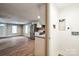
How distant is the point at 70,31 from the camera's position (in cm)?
147

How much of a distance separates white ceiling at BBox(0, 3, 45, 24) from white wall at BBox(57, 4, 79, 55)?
0.43 meters

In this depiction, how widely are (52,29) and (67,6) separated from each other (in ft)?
1.43

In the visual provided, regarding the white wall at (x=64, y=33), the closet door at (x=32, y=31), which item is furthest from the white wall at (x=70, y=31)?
the closet door at (x=32, y=31)

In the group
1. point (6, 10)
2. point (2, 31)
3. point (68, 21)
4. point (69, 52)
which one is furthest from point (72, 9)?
point (2, 31)

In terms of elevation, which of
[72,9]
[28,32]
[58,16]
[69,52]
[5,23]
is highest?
[72,9]

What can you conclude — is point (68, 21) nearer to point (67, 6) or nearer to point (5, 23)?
point (67, 6)

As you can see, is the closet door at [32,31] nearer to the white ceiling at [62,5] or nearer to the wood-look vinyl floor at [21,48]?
the wood-look vinyl floor at [21,48]

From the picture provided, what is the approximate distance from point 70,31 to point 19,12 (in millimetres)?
859

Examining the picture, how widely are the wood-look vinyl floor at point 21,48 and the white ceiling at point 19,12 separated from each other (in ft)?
1.00

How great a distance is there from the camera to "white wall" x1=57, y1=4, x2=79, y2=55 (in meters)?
1.46

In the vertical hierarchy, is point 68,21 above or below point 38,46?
above

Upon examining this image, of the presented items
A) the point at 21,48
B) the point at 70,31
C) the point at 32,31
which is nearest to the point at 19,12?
the point at 32,31

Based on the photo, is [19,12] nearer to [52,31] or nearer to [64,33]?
[52,31]

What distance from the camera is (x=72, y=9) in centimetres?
147
